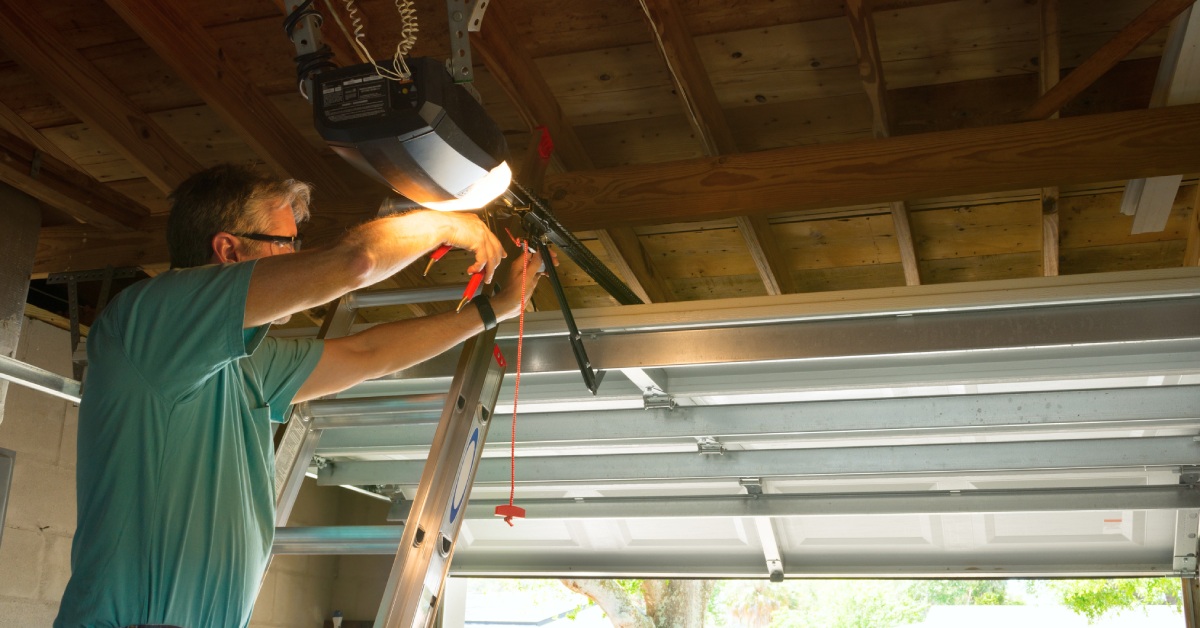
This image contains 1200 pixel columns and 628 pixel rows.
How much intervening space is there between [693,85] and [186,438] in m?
1.66

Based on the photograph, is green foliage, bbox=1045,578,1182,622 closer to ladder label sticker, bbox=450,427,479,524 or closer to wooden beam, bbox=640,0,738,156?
A: wooden beam, bbox=640,0,738,156

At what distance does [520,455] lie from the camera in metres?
3.70

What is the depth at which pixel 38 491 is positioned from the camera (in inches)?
158

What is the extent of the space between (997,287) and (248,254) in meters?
1.66

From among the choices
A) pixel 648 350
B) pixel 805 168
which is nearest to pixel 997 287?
pixel 805 168

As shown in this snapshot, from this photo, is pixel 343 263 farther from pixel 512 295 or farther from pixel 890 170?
pixel 890 170

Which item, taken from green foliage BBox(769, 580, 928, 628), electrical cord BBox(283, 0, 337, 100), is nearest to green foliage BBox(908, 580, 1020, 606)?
green foliage BBox(769, 580, 928, 628)

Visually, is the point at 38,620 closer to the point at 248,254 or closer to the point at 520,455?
the point at 520,455

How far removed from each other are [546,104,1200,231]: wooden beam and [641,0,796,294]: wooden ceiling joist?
13 centimetres

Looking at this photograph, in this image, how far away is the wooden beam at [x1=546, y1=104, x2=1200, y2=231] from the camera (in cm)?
250

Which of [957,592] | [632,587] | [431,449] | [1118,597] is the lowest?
[431,449]

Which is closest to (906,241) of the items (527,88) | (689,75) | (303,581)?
(689,75)

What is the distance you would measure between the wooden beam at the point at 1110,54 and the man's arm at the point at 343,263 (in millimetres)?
1540

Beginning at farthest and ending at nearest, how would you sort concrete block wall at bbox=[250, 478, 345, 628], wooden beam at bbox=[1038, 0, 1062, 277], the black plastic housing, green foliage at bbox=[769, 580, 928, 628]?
1. green foliage at bbox=[769, 580, 928, 628]
2. concrete block wall at bbox=[250, 478, 345, 628]
3. wooden beam at bbox=[1038, 0, 1062, 277]
4. the black plastic housing
